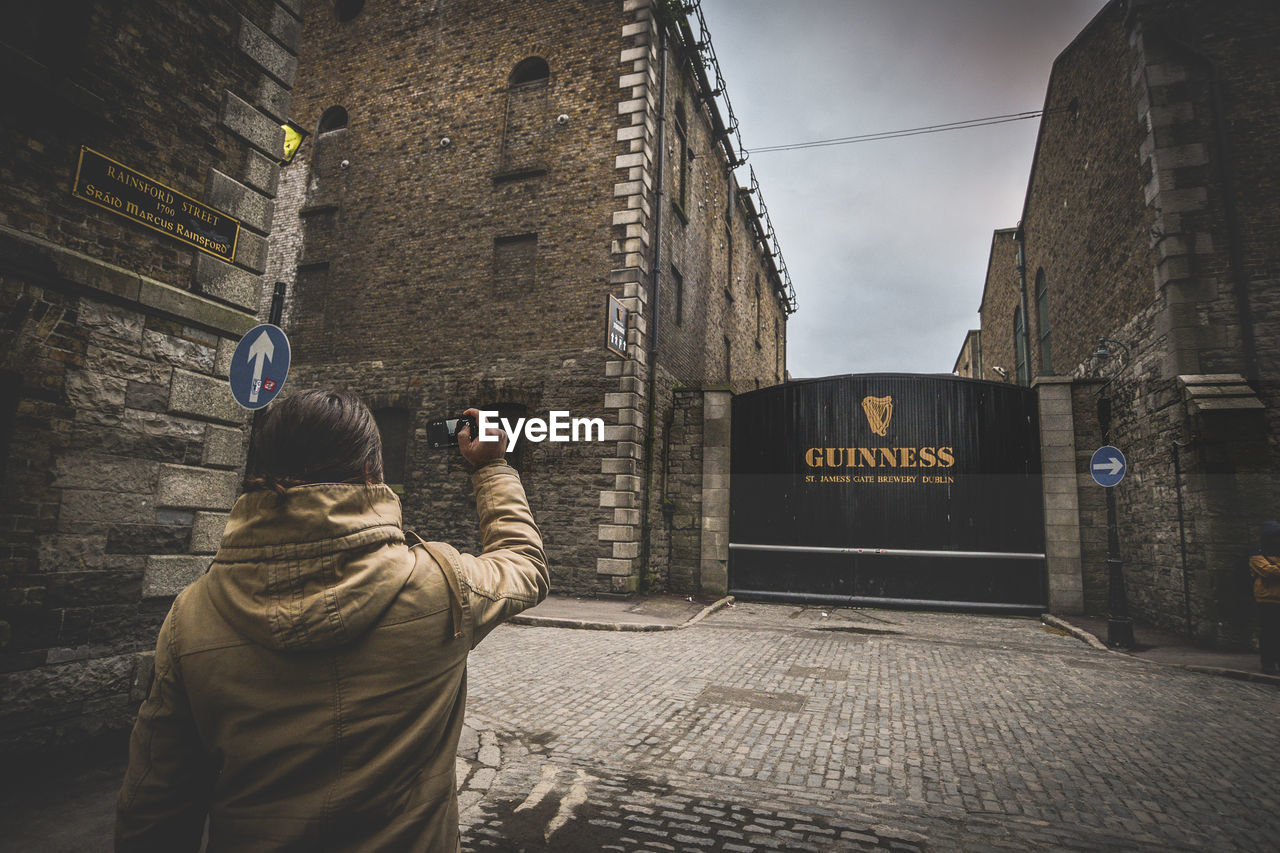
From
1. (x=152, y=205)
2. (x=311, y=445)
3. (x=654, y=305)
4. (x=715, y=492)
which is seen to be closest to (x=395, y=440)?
(x=654, y=305)

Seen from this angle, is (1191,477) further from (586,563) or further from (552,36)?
(552,36)

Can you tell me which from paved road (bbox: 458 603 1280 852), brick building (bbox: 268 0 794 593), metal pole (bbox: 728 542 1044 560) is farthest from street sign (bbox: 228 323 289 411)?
metal pole (bbox: 728 542 1044 560)

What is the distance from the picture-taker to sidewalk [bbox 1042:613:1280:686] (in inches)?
292

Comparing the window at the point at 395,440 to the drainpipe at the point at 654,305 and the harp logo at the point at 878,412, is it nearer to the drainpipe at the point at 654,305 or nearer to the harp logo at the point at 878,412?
the drainpipe at the point at 654,305

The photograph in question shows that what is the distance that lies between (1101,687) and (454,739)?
7.57m

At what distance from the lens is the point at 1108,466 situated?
9.48m

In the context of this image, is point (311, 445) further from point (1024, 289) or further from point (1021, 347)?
point (1021, 347)

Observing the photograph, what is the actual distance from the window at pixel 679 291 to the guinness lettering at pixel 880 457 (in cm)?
461

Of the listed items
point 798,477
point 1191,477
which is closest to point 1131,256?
point 1191,477

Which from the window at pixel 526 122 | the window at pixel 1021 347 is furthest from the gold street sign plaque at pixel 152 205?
the window at pixel 1021 347

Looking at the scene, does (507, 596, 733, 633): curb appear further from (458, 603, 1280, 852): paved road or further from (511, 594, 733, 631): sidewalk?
(458, 603, 1280, 852): paved road

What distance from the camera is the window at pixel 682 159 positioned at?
51.5 ft

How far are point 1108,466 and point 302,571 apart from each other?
36.3 feet

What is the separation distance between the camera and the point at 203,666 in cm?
137
